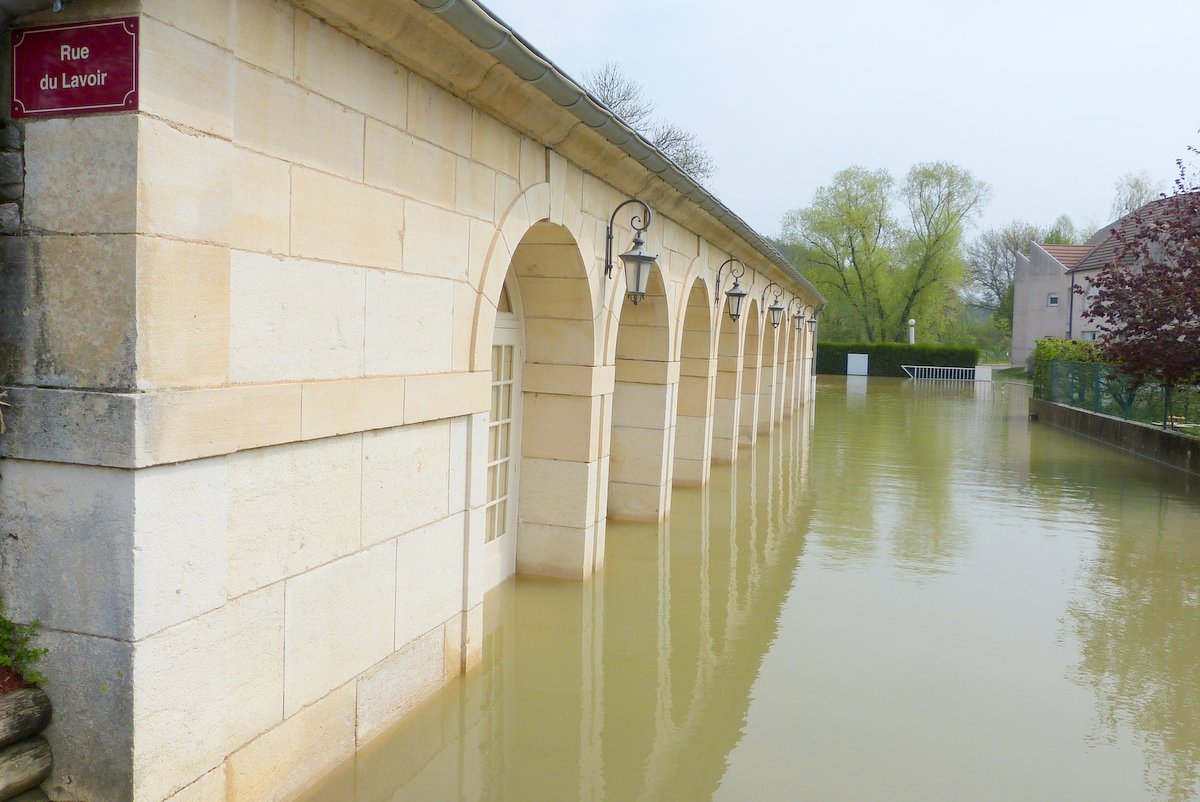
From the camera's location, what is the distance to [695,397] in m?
12.1

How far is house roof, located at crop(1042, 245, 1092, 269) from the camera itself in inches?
1923

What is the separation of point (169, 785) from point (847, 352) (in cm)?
4825

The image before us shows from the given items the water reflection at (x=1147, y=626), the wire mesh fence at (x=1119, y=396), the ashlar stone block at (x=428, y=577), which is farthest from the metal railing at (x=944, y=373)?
the ashlar stone block at (x=428, y=577)

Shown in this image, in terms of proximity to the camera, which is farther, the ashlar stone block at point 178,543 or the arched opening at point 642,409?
the arched opening at point 642,409

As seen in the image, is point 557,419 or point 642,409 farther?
point 642,409

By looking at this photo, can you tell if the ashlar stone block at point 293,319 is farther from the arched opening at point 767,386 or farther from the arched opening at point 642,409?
the arched opening at point 767,386

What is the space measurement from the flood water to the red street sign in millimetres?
2785

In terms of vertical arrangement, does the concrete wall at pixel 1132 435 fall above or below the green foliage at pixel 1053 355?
below

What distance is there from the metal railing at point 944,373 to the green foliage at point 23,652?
4605 centimetres

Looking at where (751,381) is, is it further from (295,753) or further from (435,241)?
(295,753)

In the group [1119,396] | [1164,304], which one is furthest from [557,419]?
[1119,396]

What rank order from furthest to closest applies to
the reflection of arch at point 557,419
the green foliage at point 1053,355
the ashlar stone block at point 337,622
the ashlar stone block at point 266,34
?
the green foliage at point 1053,355 < the reflection of arch at point 557,419 < the ashlar stone block at point 337,622 < the ashlar stone block at point 266,34

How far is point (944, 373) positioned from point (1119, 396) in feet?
94.6

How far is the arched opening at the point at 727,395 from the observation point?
14625 millimetres
